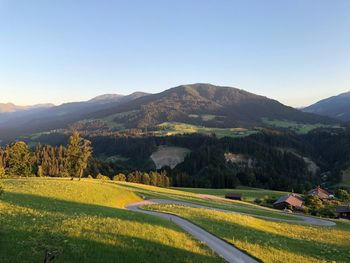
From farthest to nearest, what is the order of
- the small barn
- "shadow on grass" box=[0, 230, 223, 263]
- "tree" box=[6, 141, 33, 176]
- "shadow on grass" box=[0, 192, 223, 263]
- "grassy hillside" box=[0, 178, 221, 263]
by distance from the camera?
the small barn → "tree" box=[6, 141, 33, 176] → "grassy hillside" box=[0, 178, 221, 263] → "shadow on grass" box=[0, 192, 223, 263] → "shadow on grass" box=[0, 230, 223, 263]

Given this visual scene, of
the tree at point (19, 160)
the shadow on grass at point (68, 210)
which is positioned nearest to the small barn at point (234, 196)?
the tree at point (19, 160)

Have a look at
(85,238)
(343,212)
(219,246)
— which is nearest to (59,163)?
(343,212)

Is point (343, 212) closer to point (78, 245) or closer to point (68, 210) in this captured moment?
point (68, 210)

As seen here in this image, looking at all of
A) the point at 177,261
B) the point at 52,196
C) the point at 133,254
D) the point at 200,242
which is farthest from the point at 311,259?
the point at 52,196

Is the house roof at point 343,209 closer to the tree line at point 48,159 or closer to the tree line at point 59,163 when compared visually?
the tree line at point 59,163

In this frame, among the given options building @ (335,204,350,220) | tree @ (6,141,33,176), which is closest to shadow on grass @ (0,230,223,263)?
tree @ (6,141,33,176)

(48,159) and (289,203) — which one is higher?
(48,159)

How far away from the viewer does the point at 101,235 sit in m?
27.7

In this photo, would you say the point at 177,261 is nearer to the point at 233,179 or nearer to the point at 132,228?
the point at 132,228

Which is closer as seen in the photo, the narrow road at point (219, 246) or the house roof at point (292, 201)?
the narrow road at point (219, 246)

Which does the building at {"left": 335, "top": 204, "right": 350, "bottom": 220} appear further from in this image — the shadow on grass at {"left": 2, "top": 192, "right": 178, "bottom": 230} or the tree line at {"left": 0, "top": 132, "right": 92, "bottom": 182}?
the shadow on grass at {"left": 2, "top": 192, "right": 178, "bottom": 230}

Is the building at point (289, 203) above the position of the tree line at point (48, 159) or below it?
below

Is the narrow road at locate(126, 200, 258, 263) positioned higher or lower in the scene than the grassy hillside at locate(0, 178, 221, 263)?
lower

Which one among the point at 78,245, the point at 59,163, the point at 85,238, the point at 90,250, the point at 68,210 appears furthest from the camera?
the point at 59,163
